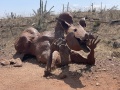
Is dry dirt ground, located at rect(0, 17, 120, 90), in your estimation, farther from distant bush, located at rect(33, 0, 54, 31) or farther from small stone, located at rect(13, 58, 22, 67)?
distant bush, located at rect(33, 0, 54, 31)

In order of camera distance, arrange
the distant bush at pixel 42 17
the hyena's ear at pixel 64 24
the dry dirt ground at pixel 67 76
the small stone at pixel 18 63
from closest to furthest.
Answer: the dry dirt ground at pixel 67 76, the hyena's ear at pixel 64 24, the small stone at pixel 18 63, the distant bush at pixel 42 17

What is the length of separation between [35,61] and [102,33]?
143 inches

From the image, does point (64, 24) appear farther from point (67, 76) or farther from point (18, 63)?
point (18, 63)

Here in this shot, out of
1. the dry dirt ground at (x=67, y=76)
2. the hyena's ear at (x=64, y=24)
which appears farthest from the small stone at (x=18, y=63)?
the hyena's ear at (x=64, y=24)

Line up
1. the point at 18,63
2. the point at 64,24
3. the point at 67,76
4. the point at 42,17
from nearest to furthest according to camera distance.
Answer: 1. the point at 67,76
2. the point at 64,24
3. the point at 18,63
4. the point at 42,17

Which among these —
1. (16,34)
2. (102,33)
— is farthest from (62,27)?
(16,34)

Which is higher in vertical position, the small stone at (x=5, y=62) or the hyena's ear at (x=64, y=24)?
the hyena's ear at (x=64, y=24)

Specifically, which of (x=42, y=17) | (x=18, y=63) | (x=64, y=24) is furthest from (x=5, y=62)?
(x=42, y=17)

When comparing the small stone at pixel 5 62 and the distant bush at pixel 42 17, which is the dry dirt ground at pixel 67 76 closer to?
the small stone at pixel 5 62

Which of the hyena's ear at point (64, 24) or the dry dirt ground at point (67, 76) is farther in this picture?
the hyena's ear at point (64, 24)

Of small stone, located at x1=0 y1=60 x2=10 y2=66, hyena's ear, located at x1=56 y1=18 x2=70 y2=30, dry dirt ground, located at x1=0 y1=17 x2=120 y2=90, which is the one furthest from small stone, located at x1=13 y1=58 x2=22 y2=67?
hyena's ear, located at x1=56 y1=18 x2=70 y2=30

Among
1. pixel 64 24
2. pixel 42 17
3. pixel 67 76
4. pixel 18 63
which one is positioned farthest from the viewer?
pixel 42 17

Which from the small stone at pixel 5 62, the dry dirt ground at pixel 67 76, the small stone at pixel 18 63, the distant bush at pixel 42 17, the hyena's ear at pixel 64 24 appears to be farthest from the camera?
the distant bush at pixel 42 17

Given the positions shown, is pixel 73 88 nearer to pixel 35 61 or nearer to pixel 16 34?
pixel 35 61
